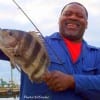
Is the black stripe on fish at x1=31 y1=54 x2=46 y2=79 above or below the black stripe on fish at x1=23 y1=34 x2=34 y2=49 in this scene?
below

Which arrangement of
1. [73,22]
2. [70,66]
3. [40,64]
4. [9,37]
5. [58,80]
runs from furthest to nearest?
[73,22] → [70,66] → [58,80] → [40,64] → [9,37]

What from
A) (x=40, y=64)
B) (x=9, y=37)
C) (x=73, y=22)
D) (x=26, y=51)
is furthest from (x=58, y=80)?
(x=73, y=22)

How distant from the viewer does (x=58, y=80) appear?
4.84 meters

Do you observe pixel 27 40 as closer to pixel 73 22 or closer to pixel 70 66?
pixel 70 66

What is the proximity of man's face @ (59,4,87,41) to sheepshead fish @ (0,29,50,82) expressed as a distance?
0.86 meters

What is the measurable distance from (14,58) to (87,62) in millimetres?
1244

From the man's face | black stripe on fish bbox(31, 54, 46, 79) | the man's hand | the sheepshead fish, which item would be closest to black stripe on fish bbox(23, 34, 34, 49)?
the sheepshead fish

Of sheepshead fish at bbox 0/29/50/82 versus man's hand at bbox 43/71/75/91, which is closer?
sheepshead fish at bbox 0/29/50/82

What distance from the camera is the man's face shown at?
5.53 metres

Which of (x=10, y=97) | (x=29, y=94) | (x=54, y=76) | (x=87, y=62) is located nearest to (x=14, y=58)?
(x=54, y=76)

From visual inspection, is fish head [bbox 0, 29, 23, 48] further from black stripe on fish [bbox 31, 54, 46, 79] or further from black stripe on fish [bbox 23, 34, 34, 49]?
black stripe on fish [bbox 31, 54, 46, 79]

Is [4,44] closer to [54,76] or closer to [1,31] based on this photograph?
[1,31]

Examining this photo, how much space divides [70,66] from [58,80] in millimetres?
502

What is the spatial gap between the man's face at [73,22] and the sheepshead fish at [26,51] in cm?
86
